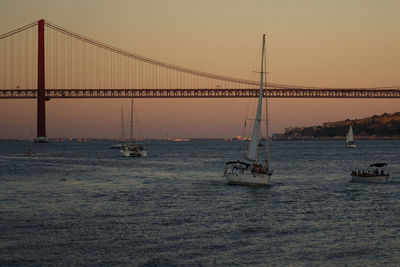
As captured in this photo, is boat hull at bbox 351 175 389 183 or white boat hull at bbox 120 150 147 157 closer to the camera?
boat hull at bbox 351 175 389 183

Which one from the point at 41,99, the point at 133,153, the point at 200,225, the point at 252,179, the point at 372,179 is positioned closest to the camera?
the point at 200,225

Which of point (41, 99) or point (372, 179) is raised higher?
point (41, 99)

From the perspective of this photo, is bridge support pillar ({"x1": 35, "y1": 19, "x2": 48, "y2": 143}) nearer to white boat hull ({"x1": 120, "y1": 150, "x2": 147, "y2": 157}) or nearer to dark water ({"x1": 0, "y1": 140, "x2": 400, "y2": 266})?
white boat hull ({"x1": 120, "y1": 150, "x2": 147, "y2": 157})

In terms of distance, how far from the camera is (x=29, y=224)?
2212 cm

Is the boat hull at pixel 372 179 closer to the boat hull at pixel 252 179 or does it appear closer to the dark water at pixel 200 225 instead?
the dark water at pixel 200 225

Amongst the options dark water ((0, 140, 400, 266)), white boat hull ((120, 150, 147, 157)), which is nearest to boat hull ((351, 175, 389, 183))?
dark water ((0, 140, 400, 266))

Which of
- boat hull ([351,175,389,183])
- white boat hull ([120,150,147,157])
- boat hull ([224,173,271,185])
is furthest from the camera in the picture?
white boat hull ([120,150,147,157])

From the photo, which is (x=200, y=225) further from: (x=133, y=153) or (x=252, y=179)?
(x=133, y=153)

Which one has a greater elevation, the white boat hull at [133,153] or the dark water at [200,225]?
the white boat hull at [133,153]

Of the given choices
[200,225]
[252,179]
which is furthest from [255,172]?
[200,225]

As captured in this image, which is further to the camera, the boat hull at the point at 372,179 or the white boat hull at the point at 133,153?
the white boat hull at the point at 133,153

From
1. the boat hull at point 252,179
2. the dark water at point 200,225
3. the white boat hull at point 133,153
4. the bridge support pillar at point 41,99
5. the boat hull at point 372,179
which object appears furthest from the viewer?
the bridge support pillar at point 41,99

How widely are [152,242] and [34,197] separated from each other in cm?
1461

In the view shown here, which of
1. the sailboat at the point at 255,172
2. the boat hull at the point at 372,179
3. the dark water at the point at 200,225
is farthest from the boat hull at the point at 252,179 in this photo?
the boat hull at the point at 372,179
